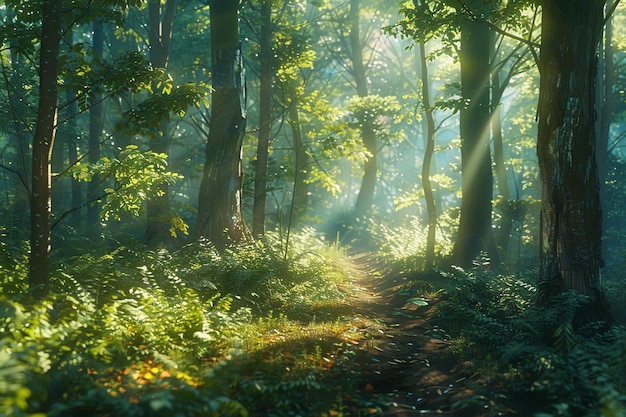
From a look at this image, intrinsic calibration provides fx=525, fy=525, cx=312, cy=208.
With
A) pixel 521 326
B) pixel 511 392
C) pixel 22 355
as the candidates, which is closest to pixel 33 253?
pixel 22 355

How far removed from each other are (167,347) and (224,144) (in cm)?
767

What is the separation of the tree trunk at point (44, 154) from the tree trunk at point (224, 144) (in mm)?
6437

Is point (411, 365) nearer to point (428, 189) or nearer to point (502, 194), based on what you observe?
point (428, 189)

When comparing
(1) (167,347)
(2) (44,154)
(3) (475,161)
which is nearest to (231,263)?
(1) (167,347)

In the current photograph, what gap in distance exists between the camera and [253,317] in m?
8.78

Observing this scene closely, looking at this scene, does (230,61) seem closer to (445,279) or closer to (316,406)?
(445,279)

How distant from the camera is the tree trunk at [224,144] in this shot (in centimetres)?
1288

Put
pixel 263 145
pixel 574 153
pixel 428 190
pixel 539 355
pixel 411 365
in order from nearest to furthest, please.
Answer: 1. pixel 539 355
2. pixel 411 365
3. pixel 574 153
4. pixel 428 190
5. pixel 263 145

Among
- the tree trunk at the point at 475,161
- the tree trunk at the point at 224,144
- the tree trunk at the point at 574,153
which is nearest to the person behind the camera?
the tree trunk at the point at 574,153

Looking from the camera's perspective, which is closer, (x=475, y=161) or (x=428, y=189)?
(x=475, y=161)

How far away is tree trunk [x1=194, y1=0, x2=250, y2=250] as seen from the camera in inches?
507

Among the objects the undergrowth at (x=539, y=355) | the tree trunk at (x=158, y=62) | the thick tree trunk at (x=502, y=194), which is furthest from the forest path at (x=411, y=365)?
the thick tree trunk at (x=502, y=194)

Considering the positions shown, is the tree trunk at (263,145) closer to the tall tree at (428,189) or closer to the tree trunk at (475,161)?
the tall tree at (428,189)

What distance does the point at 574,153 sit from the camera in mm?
8000
